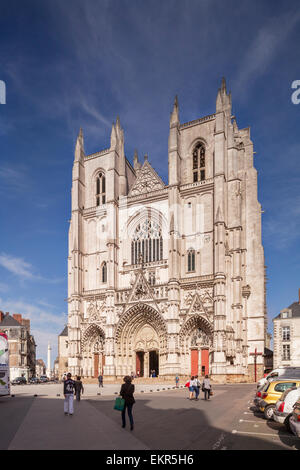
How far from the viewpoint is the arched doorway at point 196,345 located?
126 feet

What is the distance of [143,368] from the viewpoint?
42.5 meters

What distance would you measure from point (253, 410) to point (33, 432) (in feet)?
28.1

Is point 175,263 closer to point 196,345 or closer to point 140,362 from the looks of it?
point 196,345

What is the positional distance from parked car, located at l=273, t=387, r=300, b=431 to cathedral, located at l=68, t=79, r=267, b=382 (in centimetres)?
2582

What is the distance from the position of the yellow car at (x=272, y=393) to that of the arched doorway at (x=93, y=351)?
106 feet

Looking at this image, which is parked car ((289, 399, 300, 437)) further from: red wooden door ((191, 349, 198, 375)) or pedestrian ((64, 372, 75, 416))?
red wooden door ((191, 349, 198, 375))

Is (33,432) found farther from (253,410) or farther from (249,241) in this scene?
(249,241)

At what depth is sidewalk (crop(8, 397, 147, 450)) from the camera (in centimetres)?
848

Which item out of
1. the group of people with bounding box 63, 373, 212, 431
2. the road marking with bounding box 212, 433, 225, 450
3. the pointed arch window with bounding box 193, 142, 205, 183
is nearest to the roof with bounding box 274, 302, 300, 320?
the pointed arch window with bounding box 193, 142, 205, 183

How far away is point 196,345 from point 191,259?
27.9 feet

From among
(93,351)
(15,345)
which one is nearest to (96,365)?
(93,351)

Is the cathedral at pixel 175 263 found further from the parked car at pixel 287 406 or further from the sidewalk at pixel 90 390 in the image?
the parked car at pixel 287 406

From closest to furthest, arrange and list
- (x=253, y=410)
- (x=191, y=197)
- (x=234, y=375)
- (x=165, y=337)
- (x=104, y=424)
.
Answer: (x=104, y=424) < (x=253, y=410) < (x=234, y=375) < (x=165, y=337) < (x=191, y=197)
